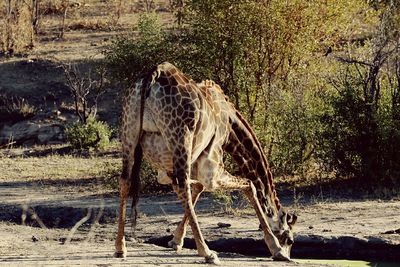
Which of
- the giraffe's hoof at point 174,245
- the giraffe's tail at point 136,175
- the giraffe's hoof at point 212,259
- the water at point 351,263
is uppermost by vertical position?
the giraffe's tail at point 136,175

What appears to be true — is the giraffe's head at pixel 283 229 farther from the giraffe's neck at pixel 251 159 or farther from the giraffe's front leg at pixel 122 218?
the giraffe's front leg at pixel 122 218

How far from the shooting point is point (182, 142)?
30.1 ft

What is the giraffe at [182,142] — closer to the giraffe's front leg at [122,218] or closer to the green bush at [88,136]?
the giraffe's front leg at [122,218]

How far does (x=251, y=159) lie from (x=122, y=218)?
1.88 meters

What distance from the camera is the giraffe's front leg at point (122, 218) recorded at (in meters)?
9.44

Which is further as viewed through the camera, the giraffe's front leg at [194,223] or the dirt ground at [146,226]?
the dirt ground at [146,226]

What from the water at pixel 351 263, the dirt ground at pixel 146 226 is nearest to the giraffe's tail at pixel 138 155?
the dirt ground at pixel 146 226

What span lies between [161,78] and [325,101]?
719 cm

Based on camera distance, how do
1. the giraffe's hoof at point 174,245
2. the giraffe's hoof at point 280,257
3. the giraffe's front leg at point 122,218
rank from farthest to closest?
the giraffe's hoof at point 174,245, the giraffe's hoof at point 280,257, the giraffe's front leg at point 122,218

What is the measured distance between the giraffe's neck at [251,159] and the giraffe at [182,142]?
0.10 m

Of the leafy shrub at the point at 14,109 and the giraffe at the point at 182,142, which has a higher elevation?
the giraffe at the point at 182,142

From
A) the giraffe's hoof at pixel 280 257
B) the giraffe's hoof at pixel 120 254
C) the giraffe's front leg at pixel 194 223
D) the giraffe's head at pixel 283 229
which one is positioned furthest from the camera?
the giraffe's head at pixel 283 229

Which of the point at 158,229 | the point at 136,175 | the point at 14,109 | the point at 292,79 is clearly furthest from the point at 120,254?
the point at 14,109

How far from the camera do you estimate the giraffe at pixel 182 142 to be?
9219 mm
